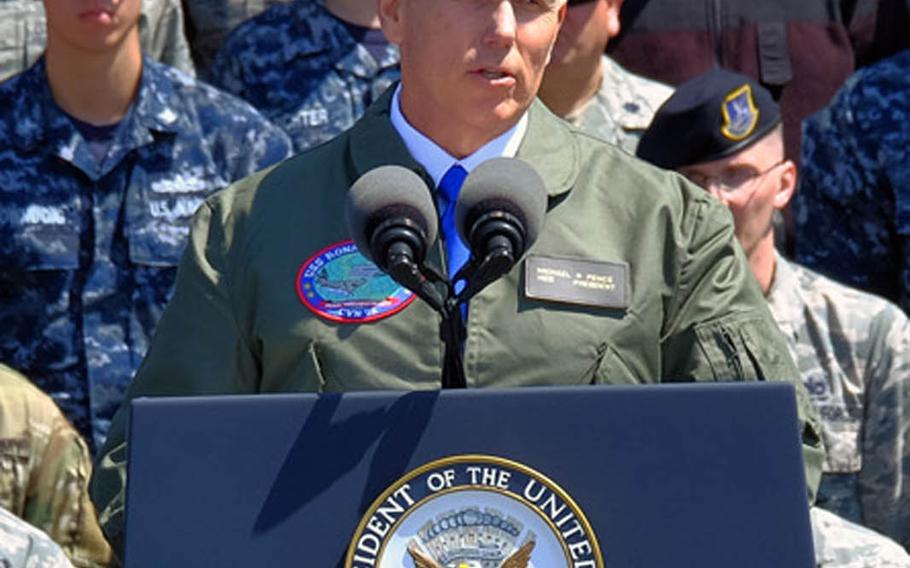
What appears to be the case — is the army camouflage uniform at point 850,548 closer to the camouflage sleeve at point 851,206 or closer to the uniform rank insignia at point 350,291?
the uniform rank insignia at point 350,291

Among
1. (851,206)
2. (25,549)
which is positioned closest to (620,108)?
(851,206)

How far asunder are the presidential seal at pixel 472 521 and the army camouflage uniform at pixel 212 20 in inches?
137

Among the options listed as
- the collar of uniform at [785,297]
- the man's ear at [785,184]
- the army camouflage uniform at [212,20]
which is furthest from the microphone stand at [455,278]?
the army camouflage uniform at [212,20]

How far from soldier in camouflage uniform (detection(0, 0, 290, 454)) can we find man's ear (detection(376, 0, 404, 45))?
164cm

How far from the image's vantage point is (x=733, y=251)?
319cm

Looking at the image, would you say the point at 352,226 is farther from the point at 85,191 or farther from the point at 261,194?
the point at 85,191

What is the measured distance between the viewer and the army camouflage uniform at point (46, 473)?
4.14 m

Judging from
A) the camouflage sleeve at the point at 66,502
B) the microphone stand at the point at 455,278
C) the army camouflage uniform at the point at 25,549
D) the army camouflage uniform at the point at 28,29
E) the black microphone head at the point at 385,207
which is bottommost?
the camouflage sleeve at the point at 66,502

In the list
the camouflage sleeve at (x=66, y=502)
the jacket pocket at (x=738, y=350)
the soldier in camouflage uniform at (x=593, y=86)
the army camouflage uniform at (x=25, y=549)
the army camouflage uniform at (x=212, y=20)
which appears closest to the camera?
the jacket pocket at (x=738, y=350)

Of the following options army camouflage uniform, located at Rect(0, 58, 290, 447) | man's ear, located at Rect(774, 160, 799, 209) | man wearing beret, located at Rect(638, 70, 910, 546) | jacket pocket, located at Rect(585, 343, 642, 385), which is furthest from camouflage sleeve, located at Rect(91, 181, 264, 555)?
man's ear, located at Rect(774, 160, 799, 209)

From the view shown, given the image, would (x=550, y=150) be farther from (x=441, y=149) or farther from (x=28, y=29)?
(x=28, y=29)

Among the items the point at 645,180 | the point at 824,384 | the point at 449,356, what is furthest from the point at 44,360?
the point at 449,356

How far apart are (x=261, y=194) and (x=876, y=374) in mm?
2029

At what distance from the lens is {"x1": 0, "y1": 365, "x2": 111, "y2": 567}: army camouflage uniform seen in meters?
4.14
